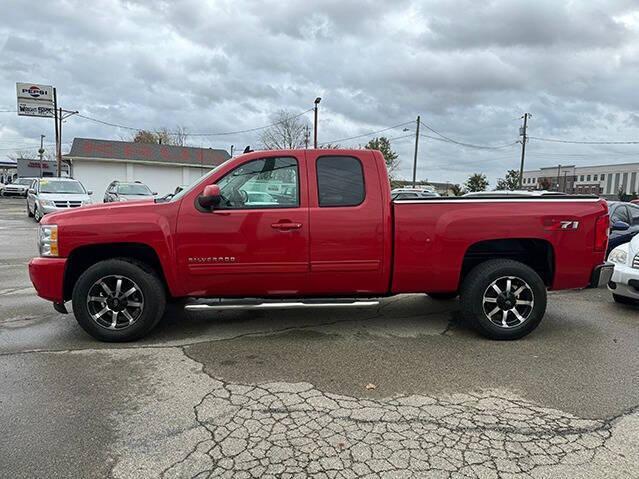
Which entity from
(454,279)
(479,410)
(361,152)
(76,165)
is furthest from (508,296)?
(76,165)

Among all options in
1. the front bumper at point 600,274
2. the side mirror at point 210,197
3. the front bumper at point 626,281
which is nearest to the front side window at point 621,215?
the front bumper at point 626,281

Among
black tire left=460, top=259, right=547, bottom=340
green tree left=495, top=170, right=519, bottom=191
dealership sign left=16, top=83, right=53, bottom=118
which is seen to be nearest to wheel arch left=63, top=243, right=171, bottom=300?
black tire left=460, top=259, right=547, bottom=340

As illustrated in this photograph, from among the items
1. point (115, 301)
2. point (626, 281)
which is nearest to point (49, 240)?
point (115, 301)

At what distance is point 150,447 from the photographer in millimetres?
2934

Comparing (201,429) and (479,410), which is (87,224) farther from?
(479,410)

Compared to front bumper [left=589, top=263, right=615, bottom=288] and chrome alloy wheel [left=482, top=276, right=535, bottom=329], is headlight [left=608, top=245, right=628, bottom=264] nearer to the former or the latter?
front bumper [left=589, top=263, right=615, bottom=288]

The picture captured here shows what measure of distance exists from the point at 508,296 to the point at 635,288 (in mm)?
2441

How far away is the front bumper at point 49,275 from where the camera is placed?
4609 mm

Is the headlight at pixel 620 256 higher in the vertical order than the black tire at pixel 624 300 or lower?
higher

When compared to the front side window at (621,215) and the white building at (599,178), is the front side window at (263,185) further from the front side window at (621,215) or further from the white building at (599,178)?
the white building at (599,178)

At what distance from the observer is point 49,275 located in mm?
4613

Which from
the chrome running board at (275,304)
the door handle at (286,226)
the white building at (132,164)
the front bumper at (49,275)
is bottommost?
the chrome running board at (275,304)

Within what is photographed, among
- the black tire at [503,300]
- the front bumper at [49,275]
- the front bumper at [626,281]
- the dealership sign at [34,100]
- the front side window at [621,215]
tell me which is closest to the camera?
the front bumper at [49,275]

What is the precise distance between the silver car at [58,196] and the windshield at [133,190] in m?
1.80
